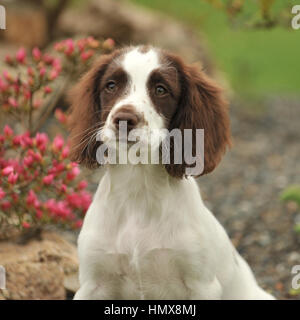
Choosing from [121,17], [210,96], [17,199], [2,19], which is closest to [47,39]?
[121,17]

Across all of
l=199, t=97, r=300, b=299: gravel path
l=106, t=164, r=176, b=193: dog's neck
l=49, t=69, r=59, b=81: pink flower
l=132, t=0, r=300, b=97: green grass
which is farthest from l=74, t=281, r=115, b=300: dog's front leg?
l=132, t=0, r=300, b=97: green grass

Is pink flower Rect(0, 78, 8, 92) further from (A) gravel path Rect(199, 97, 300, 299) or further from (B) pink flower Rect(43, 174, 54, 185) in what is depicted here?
(A) gravel path Rect(199, 97, 300, 299)

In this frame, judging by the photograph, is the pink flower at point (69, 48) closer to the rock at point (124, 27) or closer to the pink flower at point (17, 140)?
the pink flower at point (17, 140)

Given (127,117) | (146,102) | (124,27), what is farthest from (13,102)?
(124,27)

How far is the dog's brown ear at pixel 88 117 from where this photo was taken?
3.29 meters

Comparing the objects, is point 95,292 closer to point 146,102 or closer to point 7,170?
point 7,170

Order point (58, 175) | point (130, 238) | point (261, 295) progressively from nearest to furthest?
point (130, 238)
point (261, 295)
point (58, 175)

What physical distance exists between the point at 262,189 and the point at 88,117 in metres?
3.76

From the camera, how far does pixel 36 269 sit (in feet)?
12.5

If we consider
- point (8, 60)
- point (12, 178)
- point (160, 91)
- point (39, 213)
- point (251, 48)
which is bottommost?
point (39, 213)

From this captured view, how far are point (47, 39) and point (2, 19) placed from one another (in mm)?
3411

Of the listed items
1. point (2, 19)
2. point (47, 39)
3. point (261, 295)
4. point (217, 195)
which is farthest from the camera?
point (47, 39)

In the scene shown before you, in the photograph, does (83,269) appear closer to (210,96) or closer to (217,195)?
(210,96)

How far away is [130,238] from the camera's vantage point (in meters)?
3.12
